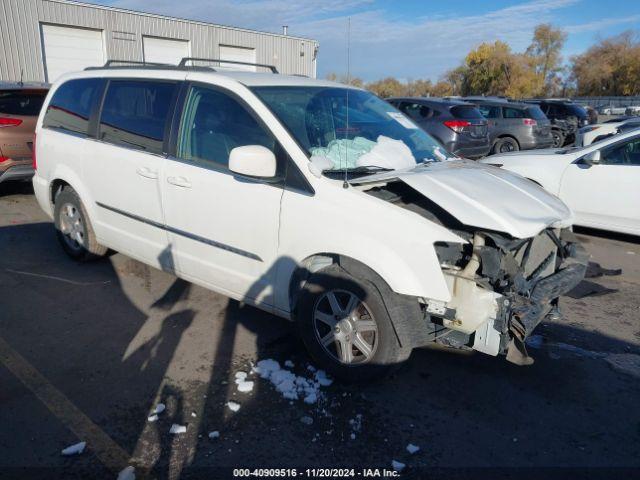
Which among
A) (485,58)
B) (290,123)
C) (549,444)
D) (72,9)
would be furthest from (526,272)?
(485,58)

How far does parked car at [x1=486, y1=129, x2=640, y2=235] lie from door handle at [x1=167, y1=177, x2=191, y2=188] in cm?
524

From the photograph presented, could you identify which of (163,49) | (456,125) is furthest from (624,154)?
(163,49)

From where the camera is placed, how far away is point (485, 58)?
244 feet

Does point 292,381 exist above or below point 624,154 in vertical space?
below

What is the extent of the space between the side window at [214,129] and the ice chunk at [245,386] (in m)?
1.49

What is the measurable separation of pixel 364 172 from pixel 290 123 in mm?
620

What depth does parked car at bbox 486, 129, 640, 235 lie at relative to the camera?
21.1ft

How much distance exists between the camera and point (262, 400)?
312 centimetres

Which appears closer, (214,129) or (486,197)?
(486,197)

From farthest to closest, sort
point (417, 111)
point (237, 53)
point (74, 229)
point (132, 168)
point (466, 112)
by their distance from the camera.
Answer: point (237, 53)
point (417, 111)
point (466, 112)
point (74, 229)
point (132, 168)

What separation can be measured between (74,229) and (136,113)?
159 cm

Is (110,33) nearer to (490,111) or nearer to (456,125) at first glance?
(490,111)

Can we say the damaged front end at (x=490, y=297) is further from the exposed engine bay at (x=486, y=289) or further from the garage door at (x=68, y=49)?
the garage door at (x=68, y=49)

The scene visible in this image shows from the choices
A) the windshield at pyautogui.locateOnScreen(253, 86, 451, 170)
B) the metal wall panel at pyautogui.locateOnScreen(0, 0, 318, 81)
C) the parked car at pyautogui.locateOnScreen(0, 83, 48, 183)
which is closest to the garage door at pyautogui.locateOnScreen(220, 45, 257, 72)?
the metal wall panel at pyautogui.locateOnScreen(0, 0, 318, 81)
